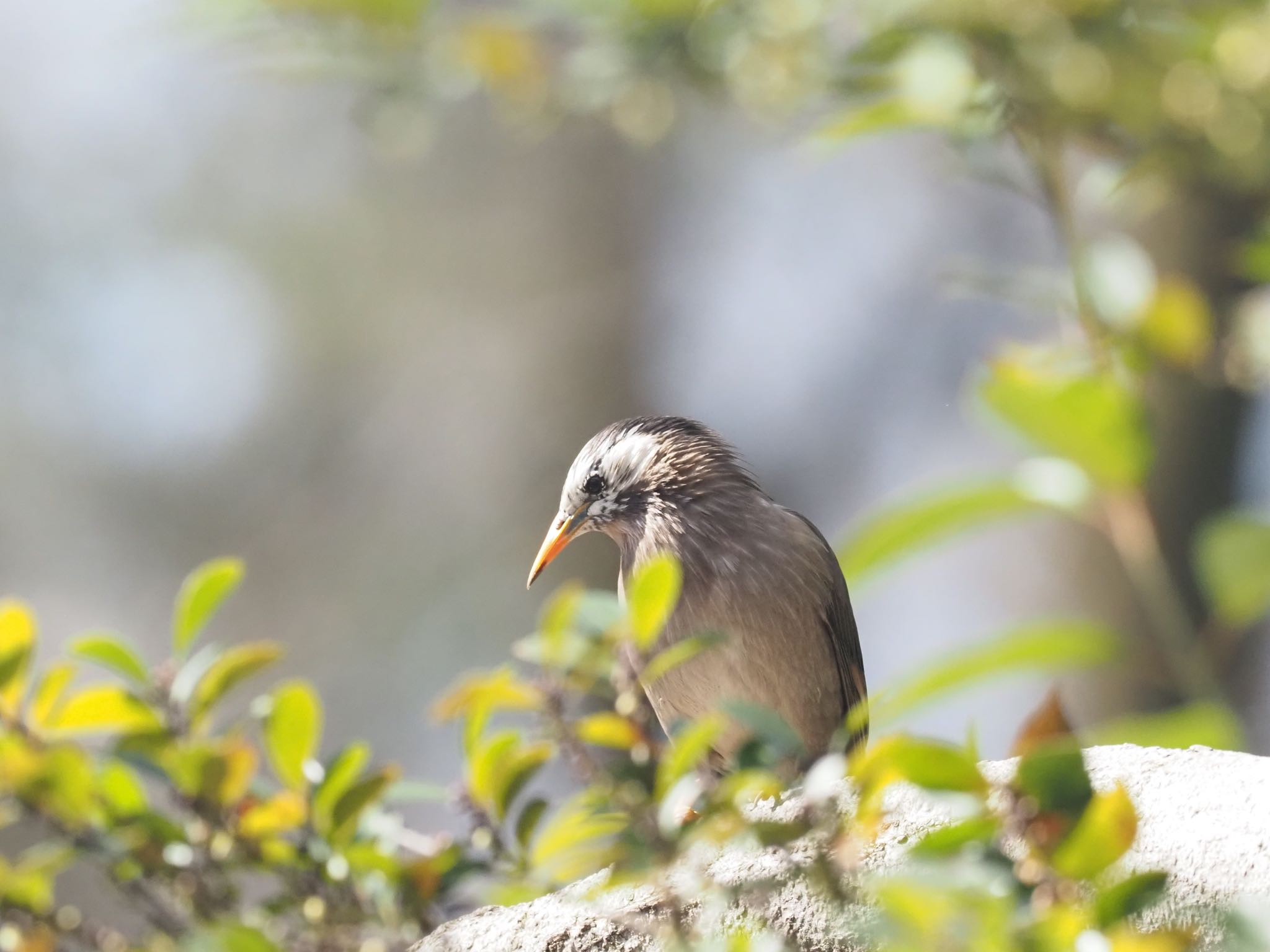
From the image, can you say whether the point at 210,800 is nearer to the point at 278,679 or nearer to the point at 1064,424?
the point at 1064,424

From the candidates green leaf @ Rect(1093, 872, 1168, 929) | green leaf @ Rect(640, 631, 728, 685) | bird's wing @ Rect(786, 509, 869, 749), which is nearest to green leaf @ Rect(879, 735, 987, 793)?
green leaf @ Rect(1093, 872, 1168, 929)

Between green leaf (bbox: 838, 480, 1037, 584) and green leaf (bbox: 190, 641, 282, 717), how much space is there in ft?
2.80

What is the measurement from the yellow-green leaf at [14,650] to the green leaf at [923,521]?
956mm

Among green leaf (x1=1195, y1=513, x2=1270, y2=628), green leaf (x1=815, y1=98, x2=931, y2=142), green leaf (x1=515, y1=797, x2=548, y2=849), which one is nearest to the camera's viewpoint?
green leaf (x1=1195, y1=513, x2=1270, y2=628)

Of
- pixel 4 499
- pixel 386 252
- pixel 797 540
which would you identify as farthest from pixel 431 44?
pixel 4 499

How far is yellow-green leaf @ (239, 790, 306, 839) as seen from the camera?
145 cm

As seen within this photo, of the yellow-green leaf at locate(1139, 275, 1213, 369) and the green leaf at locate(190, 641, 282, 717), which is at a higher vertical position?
the green leaf at locate(190, 641, 282, 717)

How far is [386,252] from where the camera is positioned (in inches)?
310

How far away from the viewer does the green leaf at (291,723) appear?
1.45 m

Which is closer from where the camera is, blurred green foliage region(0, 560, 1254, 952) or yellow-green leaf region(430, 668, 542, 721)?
blurred green foliage region(0, 560, 1254, 952)

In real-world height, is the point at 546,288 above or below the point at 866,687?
above

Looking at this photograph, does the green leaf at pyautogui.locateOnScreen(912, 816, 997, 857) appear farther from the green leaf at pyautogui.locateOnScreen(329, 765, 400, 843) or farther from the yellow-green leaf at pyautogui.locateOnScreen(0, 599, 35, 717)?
the yellow-green leaf at pyautogui.locateOnScreen(0, 599, 35, 717)

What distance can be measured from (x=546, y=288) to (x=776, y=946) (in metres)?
6.26

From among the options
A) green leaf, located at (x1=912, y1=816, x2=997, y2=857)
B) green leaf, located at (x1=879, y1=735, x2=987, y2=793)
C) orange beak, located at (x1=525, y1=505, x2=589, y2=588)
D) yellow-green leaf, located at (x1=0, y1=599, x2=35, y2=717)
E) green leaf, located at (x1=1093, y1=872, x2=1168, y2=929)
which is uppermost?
orange beak, located at (x1=525, y1=505, x2=589, y2=588)
